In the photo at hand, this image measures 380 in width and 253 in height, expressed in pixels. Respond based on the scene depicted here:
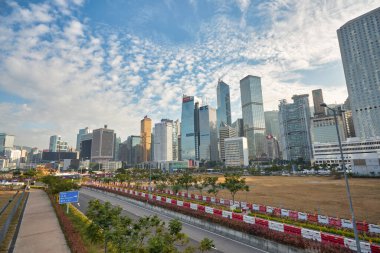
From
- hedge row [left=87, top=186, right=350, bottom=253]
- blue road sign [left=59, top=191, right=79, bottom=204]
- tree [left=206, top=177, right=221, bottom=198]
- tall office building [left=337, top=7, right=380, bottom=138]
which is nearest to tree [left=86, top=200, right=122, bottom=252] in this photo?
hedge row [left=87, top=186, right=350, bottom=253]

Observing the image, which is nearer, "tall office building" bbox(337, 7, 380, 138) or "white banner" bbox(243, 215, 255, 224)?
"white banner" bbox(243, 215, 255, 224)

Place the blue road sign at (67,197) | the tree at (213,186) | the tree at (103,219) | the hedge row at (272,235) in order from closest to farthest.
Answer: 1. the hedge row at (272,235)
2. the tree at (103,219)
3. the blue road sign at (67,197)
4. the tree at (213,186)

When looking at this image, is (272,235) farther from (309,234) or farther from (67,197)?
(67,197)

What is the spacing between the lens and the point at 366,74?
190 meters

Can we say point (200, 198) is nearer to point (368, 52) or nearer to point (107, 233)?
point (107, 233)

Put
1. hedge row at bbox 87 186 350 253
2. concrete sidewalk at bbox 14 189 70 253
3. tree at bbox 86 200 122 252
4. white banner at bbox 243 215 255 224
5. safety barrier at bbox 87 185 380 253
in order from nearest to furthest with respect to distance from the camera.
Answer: safety barrier at bbox 87 185 380 253, hedge row at bbox 87 186 350 253, tree at bbox 86 200 122 252, concrete sidewalk at bbox 14 189 70 253, white banner at bbox 243 215 255 224

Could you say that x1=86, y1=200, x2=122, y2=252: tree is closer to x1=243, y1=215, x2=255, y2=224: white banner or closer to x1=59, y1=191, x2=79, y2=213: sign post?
x1=243, y1=215, x2=255, y2=224: white banner

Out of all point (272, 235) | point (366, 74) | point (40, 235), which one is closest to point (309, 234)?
point (272, 235)

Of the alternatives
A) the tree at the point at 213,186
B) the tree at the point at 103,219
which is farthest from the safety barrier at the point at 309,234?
the tree at the point at 213,186

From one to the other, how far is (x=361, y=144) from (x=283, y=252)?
7340 inches

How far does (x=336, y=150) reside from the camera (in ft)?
573

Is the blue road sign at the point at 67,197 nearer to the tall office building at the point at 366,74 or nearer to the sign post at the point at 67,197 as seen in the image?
the sign post at the point at 67,197

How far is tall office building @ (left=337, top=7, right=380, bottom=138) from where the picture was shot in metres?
184

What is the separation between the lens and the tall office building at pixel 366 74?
184125 millimetres
